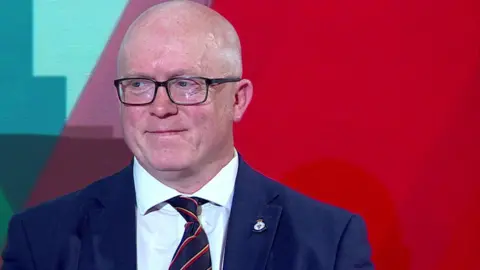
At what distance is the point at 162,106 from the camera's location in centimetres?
142

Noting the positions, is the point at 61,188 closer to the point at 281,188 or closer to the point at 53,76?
the point at 53,76

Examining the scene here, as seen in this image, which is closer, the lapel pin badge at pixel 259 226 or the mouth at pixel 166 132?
the mouth at pixel 166 132

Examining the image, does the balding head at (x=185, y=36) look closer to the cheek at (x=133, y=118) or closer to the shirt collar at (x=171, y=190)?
the cheek at (x=133, y=118)

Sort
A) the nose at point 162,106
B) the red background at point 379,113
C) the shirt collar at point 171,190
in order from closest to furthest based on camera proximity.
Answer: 1. the nose at point 162,106
2. the shirt collar at point 171,190
3. the red background at point 379,113

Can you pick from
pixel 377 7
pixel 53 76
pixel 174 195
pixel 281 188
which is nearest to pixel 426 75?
pixel 377 7

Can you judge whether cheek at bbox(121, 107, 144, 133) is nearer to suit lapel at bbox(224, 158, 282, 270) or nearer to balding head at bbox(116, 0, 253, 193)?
balding head at bbox(116, 0, 253, 193)

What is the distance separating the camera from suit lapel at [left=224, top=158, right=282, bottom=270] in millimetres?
1494

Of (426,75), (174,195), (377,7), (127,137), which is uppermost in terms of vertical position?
(377,7)

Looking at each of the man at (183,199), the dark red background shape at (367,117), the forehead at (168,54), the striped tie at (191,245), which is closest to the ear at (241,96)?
the man at (183,199)

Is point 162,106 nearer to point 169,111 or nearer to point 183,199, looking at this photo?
point 169,111

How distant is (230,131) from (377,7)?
70 centimetres

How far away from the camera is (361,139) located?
6.60ft

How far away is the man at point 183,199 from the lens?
144 cm

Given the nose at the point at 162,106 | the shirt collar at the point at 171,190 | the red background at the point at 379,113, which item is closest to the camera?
the nose at the point at 162,106
